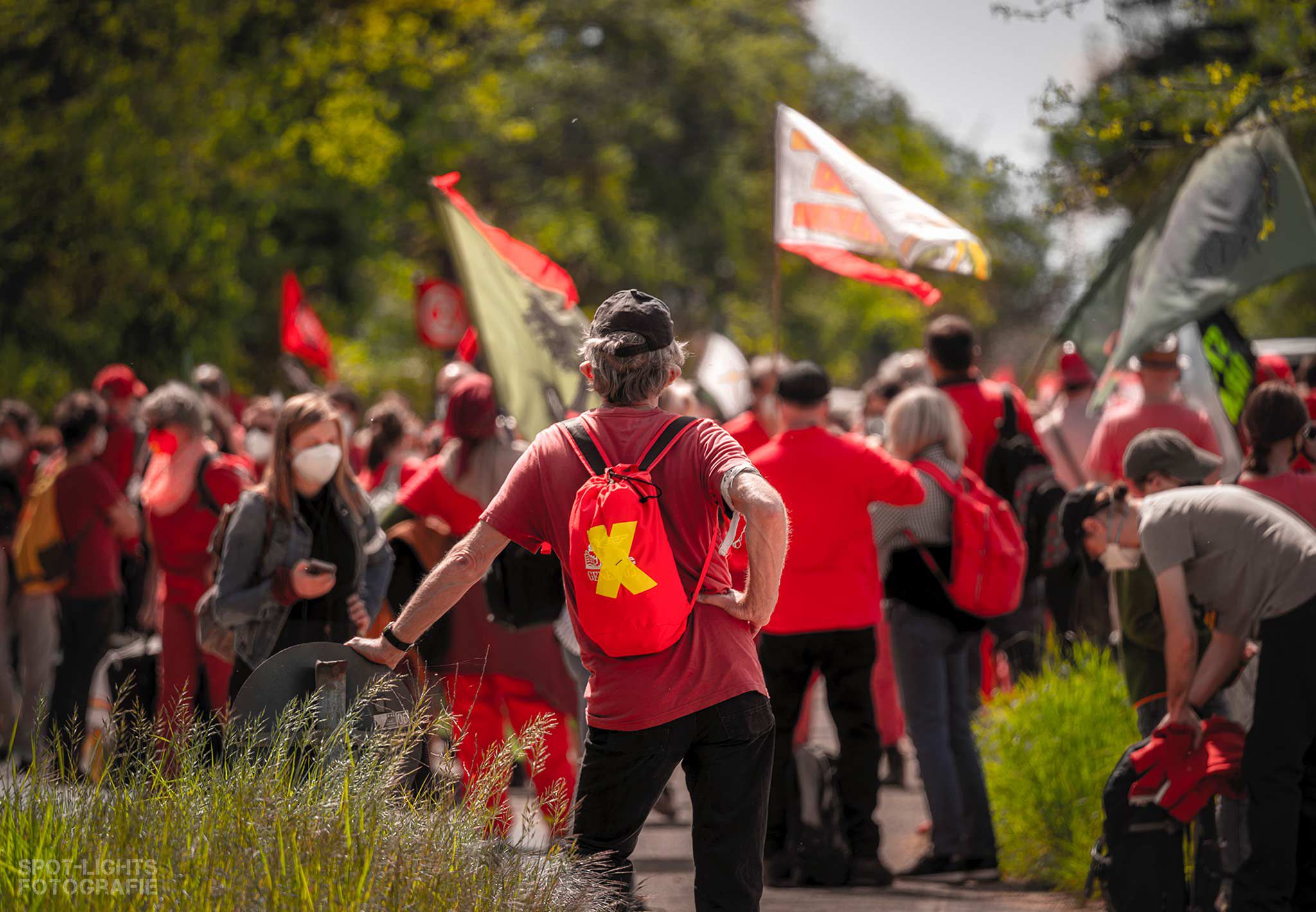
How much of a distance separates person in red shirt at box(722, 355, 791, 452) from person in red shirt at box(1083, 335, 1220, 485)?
1613 millimetres

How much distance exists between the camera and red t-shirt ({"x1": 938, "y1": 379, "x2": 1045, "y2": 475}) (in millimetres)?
8141

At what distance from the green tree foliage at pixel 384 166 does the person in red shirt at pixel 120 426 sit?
5.25m

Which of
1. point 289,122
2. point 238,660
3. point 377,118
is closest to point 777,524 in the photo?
point 238,660

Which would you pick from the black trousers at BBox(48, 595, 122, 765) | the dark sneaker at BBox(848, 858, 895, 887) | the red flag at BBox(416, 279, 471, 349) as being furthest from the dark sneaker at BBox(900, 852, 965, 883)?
the red flag at BBox(416, 279, 471, 349)

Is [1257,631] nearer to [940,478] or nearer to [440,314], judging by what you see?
[940,478]

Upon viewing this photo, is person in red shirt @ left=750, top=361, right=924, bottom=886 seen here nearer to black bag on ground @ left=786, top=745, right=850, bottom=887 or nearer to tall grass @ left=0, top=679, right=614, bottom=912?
black bag on ground @ left=786, top=745, right=850, bottom=887

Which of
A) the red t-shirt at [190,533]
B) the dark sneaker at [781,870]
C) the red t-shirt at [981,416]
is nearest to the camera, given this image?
the dark sneaker at [781,870]

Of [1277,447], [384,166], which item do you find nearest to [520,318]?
[1277,447]

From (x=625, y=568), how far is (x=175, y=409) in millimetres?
4068

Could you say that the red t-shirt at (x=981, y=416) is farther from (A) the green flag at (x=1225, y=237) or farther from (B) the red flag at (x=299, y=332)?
(B) the red flag at (x=299, y=332)

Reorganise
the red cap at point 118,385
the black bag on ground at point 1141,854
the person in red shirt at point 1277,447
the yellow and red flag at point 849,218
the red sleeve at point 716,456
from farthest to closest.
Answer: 1. the red cap at point 118,385
2. the yellow and red flag at point 849,218
3. the person in red shirt at point 1277,447
4. the black bag on ground at point 1141,854
5. the red sleeve at point 716,456

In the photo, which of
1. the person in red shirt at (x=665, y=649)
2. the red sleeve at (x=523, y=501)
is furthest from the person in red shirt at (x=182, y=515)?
the red sleeve at (x=523, y=501)

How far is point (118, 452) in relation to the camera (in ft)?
31.3

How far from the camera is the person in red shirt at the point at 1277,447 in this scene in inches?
224
